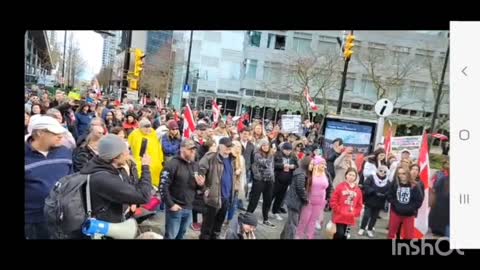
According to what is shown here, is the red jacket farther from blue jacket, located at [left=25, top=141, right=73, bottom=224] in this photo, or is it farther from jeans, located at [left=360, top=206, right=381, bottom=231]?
blue jacket, located at [left=25, top=141, right=73, bottom=224]

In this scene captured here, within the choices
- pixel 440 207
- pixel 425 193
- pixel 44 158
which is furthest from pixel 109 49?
pixel 440 207

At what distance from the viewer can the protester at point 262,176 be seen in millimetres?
2936

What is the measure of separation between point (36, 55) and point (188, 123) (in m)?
1.14

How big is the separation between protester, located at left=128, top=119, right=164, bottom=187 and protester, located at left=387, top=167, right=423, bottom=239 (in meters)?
1.66

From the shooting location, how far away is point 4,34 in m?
2.78

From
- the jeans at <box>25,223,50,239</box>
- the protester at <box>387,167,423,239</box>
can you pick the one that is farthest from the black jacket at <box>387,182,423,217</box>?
the jeans at <box>25,223,50,239</box>

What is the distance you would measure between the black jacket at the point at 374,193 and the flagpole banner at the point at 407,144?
9.1 inches

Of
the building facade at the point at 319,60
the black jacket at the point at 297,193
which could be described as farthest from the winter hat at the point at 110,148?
the black jacket at the point at 297,193

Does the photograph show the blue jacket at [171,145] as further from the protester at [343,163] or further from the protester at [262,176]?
the protester at [343,163]

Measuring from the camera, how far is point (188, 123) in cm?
284

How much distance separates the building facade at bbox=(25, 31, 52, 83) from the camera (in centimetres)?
279

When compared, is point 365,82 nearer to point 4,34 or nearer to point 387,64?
point 387,64

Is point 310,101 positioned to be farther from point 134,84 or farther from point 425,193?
point 134,84
